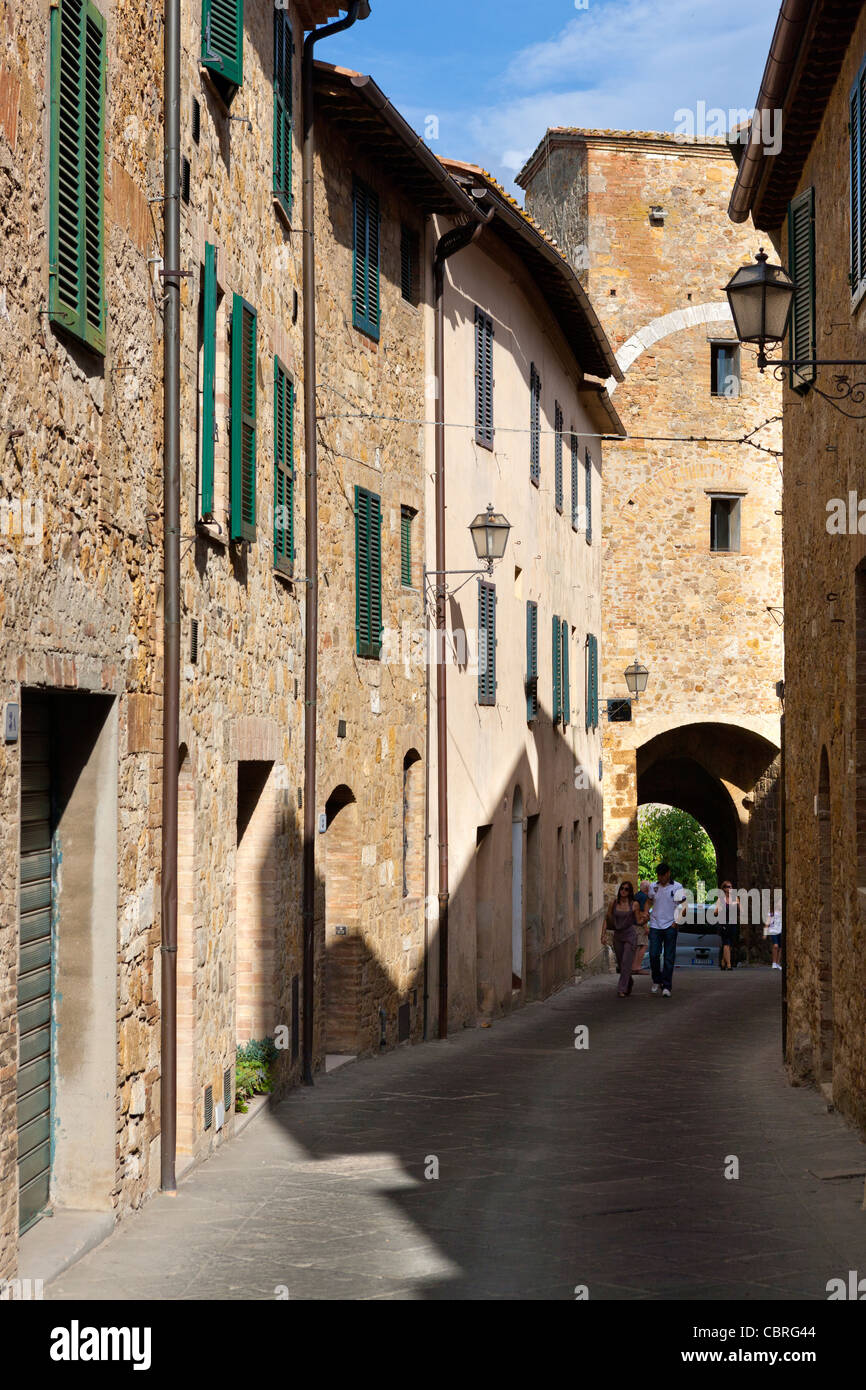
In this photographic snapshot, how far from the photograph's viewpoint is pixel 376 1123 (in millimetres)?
10141

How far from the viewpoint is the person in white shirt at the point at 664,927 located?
20.8 meters

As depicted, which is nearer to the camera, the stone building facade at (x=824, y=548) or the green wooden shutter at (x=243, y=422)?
the green wooden shutter at (x=243, y=422)

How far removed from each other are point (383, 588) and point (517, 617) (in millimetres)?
5939

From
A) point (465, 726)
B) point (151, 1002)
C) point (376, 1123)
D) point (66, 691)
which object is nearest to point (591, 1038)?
point (465, 726)

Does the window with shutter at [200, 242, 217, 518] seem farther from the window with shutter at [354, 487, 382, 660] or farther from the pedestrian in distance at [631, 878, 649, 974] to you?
the pedestrian in distance at [631, 878, 649, 974]

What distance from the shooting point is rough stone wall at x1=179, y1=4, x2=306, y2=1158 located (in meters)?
8.73

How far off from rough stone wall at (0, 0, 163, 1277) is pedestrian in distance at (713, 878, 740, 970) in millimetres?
A: 23126

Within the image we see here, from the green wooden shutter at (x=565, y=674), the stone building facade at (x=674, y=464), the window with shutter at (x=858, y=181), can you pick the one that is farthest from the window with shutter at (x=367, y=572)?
the stone building facade at (x=674, y=464)

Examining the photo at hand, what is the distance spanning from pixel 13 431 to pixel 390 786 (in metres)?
9.07

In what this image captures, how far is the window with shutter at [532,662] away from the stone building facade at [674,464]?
7.65m

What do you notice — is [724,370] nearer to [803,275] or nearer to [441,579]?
[441,579]

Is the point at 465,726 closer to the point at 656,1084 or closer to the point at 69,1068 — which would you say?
the point at 656,1084

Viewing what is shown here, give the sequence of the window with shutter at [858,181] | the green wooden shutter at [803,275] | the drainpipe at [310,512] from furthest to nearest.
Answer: the drainpipe at [310,512], the green wooden shutter at [803,275], the window with shutter at [858,181]

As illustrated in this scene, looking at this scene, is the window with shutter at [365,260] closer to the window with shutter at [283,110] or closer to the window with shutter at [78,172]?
the window with shutter at [283,110]
